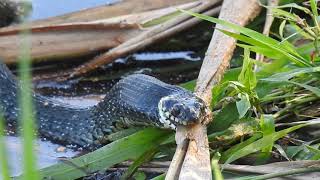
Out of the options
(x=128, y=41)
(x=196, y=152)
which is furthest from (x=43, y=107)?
(x=196, y=152)

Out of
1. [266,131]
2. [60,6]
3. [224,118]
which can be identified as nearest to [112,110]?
[224,118]

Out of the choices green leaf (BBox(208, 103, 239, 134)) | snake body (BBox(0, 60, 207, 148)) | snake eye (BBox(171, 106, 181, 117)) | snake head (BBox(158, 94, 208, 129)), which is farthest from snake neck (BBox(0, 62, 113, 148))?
green leaf (BBox(208, 103, 239, 134))

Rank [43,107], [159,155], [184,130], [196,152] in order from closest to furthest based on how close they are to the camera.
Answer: [196,152] < [184,130] < [159,155] < [43,107]

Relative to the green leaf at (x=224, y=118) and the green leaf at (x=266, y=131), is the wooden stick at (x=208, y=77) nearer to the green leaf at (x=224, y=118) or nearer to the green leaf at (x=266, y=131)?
the green leaf at (x=224, y=118)

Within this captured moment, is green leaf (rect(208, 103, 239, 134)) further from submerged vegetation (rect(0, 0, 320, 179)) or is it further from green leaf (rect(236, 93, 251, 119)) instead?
green leaf (rect(236, 93, 251, 119))

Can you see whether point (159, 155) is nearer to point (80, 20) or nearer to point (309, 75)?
point (309, 75)

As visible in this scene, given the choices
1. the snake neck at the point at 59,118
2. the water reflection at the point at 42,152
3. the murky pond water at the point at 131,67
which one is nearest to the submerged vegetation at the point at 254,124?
the water reflection at the point at 42,152
